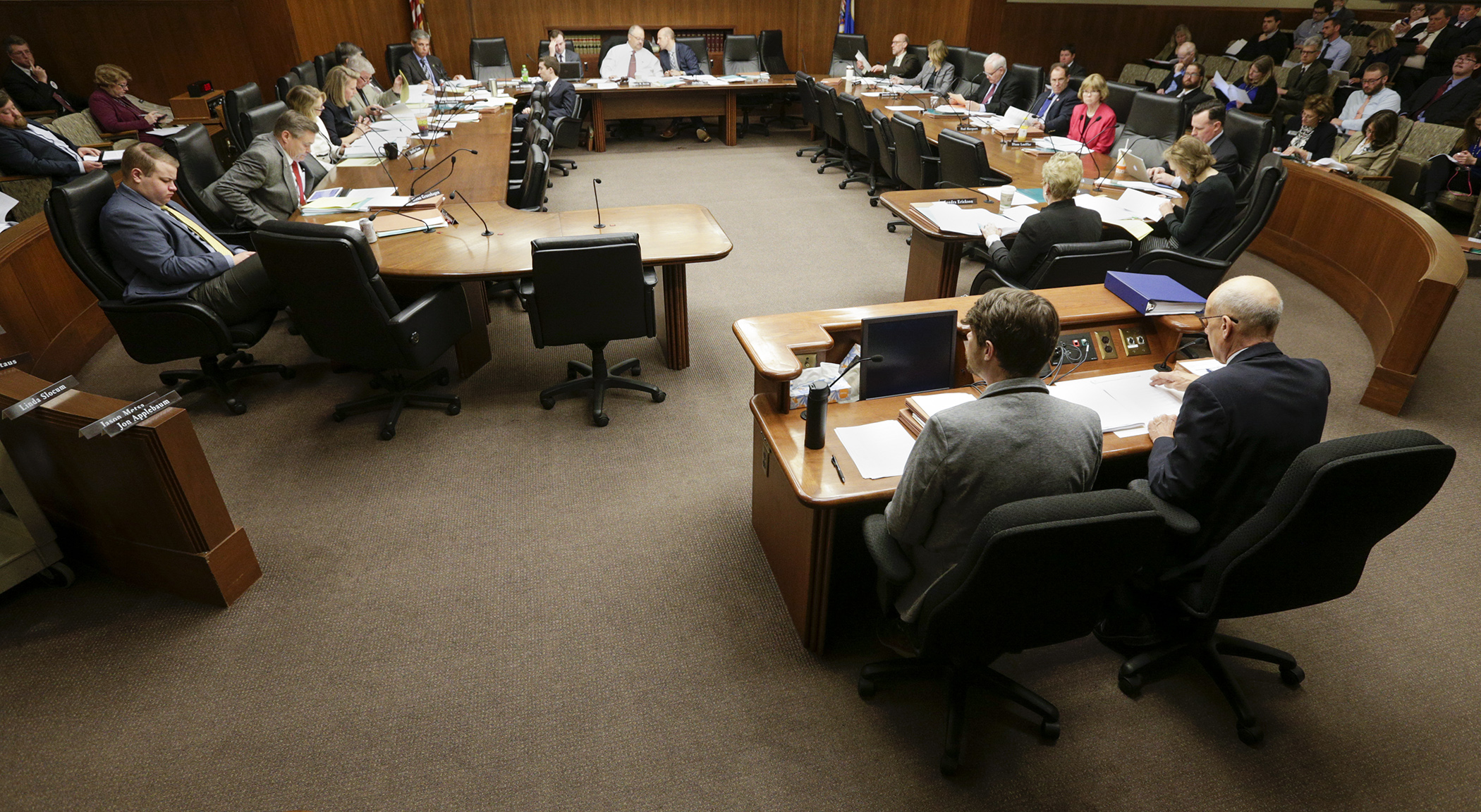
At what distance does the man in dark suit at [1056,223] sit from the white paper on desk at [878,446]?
1625 mm

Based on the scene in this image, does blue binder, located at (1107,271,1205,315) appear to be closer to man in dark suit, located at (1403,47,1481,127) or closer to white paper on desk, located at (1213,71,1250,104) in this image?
man in dark suit, located at (1403,47,1481,127)

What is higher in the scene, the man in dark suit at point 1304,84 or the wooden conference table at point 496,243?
the man in dark suit at point 1304,84

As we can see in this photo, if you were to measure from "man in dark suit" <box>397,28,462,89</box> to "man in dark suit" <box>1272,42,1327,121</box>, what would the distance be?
8886 mm

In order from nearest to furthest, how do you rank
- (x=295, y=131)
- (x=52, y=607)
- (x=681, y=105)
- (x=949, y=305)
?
(x=52, y=607)
(x=949, y=305)
(x=295, y=131)
(x=681, y=105)

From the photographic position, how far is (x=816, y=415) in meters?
2.19

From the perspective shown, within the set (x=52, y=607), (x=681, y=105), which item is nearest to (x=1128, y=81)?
(x=681, y=105)

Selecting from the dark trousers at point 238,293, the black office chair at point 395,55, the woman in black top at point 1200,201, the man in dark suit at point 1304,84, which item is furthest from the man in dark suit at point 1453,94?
the black office chair at point 395,55

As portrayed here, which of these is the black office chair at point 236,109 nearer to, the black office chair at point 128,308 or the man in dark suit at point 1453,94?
the black office chair at point 128,308

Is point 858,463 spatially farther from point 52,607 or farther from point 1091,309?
point 52,607

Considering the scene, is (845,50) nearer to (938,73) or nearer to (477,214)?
(938,73)

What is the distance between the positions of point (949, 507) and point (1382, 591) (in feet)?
6.76

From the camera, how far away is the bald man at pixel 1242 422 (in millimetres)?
1885

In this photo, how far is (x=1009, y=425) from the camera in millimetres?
1681

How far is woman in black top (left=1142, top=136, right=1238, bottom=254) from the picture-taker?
377 cm
